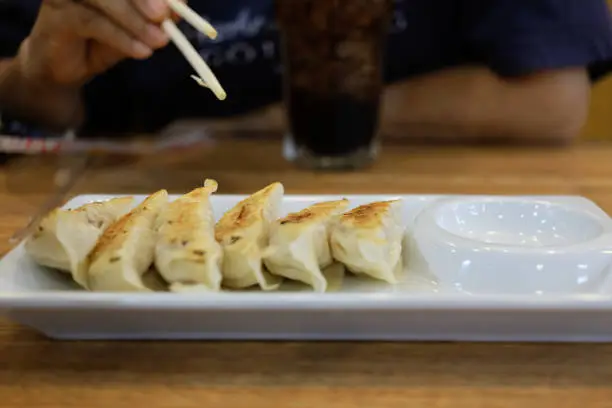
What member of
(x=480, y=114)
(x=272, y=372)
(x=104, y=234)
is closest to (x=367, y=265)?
(x=272, y=372)

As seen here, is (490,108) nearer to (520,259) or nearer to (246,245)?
(520,259)

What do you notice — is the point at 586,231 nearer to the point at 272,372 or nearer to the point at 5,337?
the point at 272,372

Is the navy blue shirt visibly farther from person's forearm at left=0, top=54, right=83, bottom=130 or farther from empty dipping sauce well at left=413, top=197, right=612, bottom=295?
empty dipping sauce well at left=413, top=197, right=612, bottom=295

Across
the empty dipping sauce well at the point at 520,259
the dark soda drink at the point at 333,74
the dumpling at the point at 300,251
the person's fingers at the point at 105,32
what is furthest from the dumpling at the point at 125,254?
the dark soda drink at the point at 333,74

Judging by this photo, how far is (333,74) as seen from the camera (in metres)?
1.07

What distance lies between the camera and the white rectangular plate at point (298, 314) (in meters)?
0.53

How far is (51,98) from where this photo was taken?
1374 millimetres

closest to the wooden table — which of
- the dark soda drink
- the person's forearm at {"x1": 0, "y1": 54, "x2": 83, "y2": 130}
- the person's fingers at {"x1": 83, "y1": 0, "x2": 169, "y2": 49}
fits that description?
the person's fingers at {"x1": 83, "y1": 0, "x2": 169, "y2": 49}

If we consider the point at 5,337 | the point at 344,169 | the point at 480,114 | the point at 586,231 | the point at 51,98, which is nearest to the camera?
the point at 5,337

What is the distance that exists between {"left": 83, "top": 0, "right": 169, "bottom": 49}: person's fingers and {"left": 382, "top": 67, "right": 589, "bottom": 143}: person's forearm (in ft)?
2.18

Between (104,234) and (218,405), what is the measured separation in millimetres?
207

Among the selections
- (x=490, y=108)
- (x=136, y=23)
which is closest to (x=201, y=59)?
(x=136, y=23)

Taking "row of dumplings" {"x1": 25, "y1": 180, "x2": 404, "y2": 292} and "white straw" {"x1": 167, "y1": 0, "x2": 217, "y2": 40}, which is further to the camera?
"white straw" {"x1": 167, "y1": 0, "x2": 217, "y2": 40}

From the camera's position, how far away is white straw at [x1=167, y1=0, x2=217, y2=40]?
70cm
